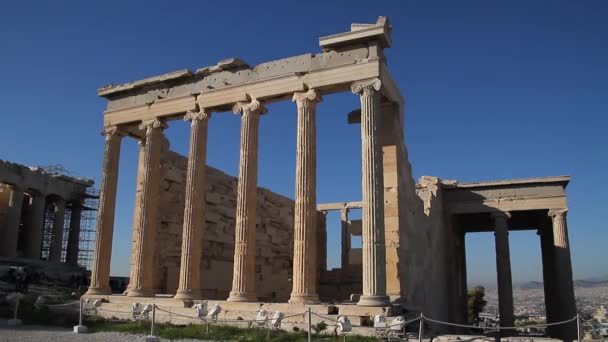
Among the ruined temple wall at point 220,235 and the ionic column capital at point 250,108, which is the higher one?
the ionic column capital at point 250,108

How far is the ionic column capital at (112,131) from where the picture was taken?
22731 mm

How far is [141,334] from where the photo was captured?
14.5 metres

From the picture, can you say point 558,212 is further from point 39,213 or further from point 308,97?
point 39,213

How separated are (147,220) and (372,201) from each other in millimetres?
9033

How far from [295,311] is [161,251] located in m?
8.54

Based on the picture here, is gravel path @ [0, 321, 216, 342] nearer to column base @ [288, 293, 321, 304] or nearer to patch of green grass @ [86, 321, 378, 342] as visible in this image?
patch of green grass @ [86, 321, 378, 342]

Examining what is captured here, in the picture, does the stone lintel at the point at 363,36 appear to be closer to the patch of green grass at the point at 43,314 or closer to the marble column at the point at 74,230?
the patch of green grass at the point at 43,314

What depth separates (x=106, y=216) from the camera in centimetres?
2219

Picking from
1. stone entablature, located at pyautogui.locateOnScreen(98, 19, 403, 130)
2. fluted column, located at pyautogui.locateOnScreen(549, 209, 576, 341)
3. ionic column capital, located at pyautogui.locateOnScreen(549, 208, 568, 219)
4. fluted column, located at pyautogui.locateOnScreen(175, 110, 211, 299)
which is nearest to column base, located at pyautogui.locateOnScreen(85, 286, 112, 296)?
fluted column, located at pyautogui.locateOnScreen(175, 110, 211, 299)

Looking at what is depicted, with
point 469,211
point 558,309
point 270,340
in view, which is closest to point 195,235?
point 270,340

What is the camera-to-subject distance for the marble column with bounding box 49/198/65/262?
146 feet

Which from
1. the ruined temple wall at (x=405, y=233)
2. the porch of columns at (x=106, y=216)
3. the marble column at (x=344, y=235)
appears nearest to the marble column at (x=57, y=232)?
the marble column at (x=344, y=235)

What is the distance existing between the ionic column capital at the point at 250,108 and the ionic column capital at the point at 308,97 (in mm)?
1416

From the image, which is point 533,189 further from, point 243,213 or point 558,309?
point 243,213
